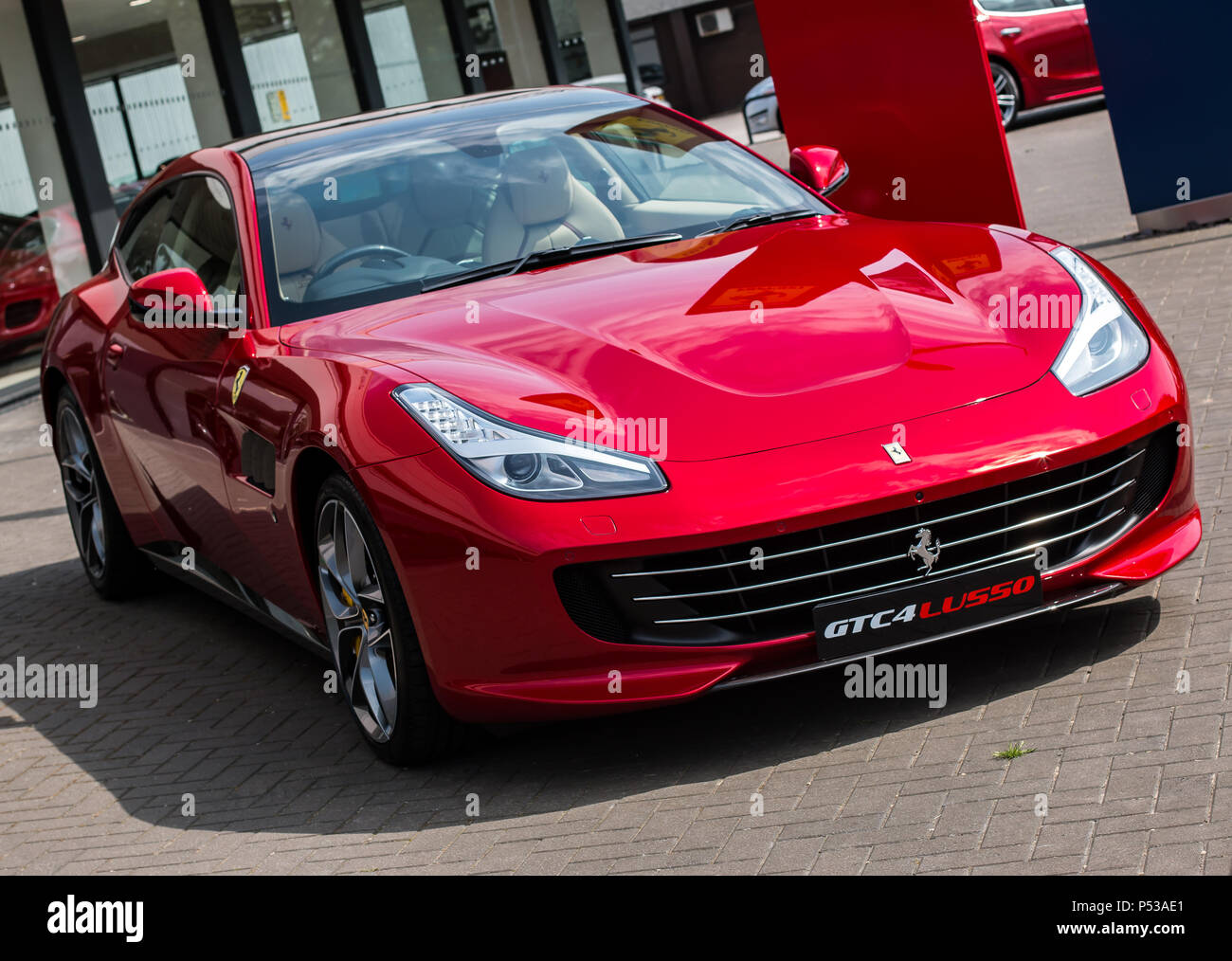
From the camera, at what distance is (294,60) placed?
61.5ft

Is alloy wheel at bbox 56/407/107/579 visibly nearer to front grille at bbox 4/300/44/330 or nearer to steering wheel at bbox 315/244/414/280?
steering wheel at bbox 315/244/414/280

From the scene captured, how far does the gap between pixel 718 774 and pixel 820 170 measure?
248 centimetres

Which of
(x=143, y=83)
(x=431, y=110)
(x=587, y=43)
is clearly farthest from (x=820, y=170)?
(x=587, y=43)

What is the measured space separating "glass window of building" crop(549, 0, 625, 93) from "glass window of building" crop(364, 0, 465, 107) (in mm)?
2629

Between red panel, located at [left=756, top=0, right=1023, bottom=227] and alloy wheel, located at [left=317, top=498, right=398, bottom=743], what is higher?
red panel, located at [left=756, top=0, right=1023, bottom=227]

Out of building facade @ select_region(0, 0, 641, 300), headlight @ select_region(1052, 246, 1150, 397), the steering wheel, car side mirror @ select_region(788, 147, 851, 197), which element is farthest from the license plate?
building facade @ select_region(0, 0, 641, 300)

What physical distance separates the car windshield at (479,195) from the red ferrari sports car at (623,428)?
0.01m

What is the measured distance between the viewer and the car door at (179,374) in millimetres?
5176

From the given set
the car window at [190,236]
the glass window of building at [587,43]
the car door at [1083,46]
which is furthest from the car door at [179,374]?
the glass window of building at [587,43]

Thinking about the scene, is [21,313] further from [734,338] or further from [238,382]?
Result: [734,338]

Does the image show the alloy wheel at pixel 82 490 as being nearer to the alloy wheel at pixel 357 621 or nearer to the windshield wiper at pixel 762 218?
the alloy wheel at pixel 357 621

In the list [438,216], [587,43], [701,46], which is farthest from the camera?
[701,46]

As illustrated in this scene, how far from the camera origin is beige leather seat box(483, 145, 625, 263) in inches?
204

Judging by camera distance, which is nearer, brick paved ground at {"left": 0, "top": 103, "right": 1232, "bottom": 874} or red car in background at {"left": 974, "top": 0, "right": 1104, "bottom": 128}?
brick paved ground at {"left": 0, "top": 103, "right": 1232, "bottom": 874}
